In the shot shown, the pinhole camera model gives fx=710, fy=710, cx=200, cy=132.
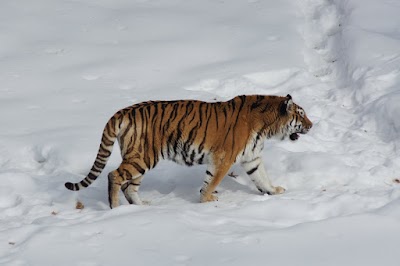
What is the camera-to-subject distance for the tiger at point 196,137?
598 cm

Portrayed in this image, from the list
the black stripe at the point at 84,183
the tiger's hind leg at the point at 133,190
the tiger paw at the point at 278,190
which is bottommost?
the tiger paw at the point at 278,190

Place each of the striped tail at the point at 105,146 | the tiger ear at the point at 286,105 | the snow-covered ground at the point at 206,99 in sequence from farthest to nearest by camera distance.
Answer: the tiger ear at the point at 286,105 < the striped tail at the point at 105,146 < the snow-covered ground at the point at 206,99

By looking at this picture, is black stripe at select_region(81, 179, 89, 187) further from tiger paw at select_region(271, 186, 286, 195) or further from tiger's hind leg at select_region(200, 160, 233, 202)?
tiger paw at select_region(271, 186, 286, 195)

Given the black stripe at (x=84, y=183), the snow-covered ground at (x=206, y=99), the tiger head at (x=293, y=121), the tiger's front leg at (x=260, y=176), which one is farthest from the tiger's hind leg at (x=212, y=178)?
the black stripe at (x=84, y=183)

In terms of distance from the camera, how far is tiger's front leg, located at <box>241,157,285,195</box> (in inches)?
248

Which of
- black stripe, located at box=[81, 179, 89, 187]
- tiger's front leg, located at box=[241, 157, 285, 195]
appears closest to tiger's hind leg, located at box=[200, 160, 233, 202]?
tiger's front leg, located at box=[241, 157, 285, 195]

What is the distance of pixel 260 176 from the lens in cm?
634

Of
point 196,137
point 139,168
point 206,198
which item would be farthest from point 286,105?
point 139,168

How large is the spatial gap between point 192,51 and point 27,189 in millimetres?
3489

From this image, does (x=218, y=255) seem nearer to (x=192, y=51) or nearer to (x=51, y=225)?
(x=51, y=225)

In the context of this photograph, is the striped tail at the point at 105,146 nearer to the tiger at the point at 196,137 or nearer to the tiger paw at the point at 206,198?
the tiger at the point at 196,137

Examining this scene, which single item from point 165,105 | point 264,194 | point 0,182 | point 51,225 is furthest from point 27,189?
point 264,194

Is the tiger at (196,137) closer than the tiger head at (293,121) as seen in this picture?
Yes

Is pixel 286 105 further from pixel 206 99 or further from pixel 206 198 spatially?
pixel 206 99
